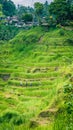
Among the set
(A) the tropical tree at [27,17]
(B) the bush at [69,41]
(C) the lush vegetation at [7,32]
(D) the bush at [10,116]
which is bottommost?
(C) the lush vegetation at [7,32]

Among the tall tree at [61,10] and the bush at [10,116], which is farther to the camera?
the tall tree at [61,10]

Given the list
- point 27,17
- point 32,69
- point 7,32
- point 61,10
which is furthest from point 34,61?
point 27,17

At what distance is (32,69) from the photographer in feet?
147

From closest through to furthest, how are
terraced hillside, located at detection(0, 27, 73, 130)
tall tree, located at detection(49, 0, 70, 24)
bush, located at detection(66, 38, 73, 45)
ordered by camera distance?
terraced hillside, located at detection(0, 27, 73, 130)
bush, located at detection(66, 38, 73, 45)
tall tree, located at detection(49, 0, 70, 24)

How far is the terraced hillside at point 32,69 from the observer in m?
32.1

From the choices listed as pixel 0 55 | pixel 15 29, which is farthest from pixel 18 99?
pixel 15 29

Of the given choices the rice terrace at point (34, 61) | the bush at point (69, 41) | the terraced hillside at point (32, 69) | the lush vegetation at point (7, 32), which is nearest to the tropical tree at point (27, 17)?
the rice terrace at point (34, 61)

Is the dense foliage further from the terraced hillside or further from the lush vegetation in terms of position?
the terraced hillside

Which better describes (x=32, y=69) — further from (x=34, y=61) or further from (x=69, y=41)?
(x=69, y=41)

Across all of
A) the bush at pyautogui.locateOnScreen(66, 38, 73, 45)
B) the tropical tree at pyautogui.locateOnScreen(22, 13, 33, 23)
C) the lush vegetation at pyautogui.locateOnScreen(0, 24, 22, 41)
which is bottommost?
the lush vegetation at pyautogui.locateOnScreen(0, 24, 22, 41)

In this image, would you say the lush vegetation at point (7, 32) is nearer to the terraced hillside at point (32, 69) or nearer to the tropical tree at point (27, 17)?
the tropical tree at point (27, 17)

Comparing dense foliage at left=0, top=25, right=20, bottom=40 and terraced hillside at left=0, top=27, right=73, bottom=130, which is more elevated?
terraced hillside at left=0, top=27, right=73, bottom=130

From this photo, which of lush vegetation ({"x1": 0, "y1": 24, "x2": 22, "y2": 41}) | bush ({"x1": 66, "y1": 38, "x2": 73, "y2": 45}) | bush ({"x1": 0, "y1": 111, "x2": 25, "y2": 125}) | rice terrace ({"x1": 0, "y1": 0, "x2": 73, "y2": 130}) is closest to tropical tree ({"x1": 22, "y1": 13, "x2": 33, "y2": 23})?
rice terrace ({"x1": 0, "y1": 0, "x2": 73, "y2": 130})

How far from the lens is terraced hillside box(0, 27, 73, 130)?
3209 centimetres
